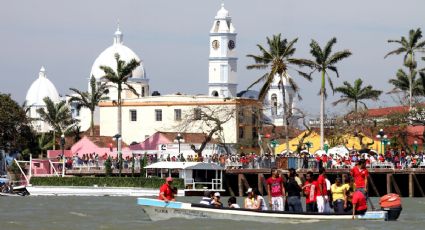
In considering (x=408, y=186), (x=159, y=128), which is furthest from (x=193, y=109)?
(x=408, y=186)

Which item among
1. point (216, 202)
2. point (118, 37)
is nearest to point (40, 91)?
point (118, 37)

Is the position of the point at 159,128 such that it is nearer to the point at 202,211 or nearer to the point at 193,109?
the point at 193,109

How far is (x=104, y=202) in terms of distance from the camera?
73188mm

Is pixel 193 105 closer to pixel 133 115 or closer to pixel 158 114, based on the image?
pixel 158 114

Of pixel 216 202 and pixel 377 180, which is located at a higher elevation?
pixel 377 180

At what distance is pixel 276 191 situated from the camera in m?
44.5

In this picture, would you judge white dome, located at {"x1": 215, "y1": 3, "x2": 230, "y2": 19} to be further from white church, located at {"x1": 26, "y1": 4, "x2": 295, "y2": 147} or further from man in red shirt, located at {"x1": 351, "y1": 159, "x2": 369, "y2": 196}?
man in red shirt, located at {"x1": 351, "y1": 159, "x2": 369, "y2": 196}

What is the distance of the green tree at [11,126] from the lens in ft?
363

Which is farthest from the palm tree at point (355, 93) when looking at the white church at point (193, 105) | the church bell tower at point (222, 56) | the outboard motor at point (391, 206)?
the outboard motor at point (391, 206)

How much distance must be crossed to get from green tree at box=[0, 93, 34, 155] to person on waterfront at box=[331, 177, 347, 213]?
67.9 metres

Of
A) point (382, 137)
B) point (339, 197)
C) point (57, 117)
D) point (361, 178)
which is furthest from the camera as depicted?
→ point (57, 117)

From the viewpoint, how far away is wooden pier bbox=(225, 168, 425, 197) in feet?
Answer: 262

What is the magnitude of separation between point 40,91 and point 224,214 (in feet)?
429

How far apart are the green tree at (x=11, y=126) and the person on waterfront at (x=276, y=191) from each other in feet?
222
